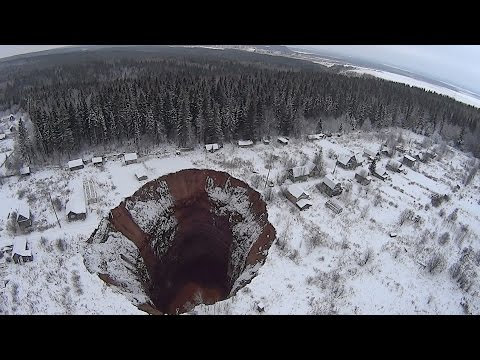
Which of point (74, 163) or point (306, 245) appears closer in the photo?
point (306, 245)

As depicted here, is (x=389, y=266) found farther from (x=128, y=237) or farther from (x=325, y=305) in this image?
(x=128, y=237)

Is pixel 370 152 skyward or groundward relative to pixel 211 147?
skyward

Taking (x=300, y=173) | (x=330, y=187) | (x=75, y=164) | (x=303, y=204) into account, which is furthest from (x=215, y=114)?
(x=303, y=204)

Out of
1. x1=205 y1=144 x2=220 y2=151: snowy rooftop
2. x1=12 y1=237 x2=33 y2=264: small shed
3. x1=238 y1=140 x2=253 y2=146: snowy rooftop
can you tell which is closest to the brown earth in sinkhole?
x1=12 y1=237 x2=33 y2=264: small shed

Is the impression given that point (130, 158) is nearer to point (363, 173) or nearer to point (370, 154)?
point (363, 173)

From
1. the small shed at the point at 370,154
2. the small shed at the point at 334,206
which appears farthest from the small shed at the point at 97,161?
the small shed at the point at 370,154

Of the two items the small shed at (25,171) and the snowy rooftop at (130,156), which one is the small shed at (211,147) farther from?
the small shed at (25,171)
